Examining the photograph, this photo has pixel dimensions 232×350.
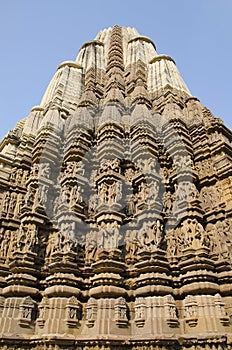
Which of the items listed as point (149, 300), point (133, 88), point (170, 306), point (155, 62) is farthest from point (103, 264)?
point (155, 62)

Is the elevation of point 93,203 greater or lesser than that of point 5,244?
greater

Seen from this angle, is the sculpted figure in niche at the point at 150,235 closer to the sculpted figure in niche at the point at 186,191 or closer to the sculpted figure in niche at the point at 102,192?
the sculpted figure in niche at the point at 186,191

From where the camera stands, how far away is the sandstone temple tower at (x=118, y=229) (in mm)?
7379

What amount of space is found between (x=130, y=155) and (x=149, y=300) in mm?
5763

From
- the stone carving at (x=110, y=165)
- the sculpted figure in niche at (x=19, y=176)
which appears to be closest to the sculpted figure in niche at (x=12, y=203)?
the sculpted figure in niche at (x=19, y=176)

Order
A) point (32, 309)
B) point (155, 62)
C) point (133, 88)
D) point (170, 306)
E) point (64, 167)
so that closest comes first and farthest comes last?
point (170, 306), point (32, 309), point (64, 167), point (133, 88), point (155, 62)

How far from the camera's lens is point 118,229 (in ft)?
29.7

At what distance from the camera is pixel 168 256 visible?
8891mm

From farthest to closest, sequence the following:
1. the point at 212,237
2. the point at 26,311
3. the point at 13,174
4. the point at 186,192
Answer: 1. the point at 13,174
2. the point at 186,192
3. the point at 212,237
4. the point at 26,311

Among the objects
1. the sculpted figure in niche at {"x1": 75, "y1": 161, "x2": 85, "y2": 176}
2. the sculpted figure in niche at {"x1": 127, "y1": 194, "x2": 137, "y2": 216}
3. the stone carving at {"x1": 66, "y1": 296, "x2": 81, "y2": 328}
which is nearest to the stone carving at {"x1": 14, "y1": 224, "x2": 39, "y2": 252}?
the stone carving at {"x1": 66, "y1": 296, "x2": 81, "y2": 328}

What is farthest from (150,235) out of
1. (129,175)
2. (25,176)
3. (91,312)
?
(25,176)

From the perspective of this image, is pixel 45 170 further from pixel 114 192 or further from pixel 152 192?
pixel 152 192

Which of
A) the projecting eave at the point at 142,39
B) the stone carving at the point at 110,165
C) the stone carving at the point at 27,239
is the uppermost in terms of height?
the projecting eave at the point at 142,39

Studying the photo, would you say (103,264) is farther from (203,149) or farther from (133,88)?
(133,88)
